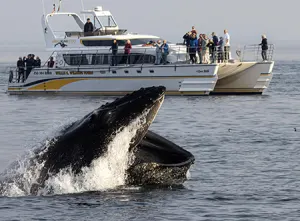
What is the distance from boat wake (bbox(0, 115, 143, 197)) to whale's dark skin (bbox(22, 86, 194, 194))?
9 cm

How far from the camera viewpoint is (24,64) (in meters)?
49.7

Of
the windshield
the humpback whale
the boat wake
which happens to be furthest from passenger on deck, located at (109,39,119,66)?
the humpback whale

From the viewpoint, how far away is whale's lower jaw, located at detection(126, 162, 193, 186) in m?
16.2

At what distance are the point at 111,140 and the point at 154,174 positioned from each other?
157 centimetres

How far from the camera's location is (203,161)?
23.3 meters

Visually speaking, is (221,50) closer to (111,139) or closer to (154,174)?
(154,174)

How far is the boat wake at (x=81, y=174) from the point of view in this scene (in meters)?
15.4

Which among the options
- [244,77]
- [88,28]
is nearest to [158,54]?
[244,77]

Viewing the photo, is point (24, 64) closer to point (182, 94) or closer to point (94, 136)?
point (182, 94)

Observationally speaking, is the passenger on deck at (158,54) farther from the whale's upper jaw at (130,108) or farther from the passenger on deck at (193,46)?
the whale's upper jaw at (130,108)

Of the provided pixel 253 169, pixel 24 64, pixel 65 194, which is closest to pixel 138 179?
pixel 65 194

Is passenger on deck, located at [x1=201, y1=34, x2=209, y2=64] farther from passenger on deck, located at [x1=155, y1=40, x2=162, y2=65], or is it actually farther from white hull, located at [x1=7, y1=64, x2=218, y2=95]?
passenger on deck, located at [x1=155, y1=40, x2=162, y2=65]

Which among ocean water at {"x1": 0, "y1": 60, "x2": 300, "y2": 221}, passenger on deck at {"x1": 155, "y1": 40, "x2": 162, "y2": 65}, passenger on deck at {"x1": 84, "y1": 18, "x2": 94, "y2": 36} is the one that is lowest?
Answer: ocean water at {"x1": 0, "y1": 60, "x2": 300, "y2": 221}

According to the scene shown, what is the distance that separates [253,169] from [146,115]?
7.32 m
